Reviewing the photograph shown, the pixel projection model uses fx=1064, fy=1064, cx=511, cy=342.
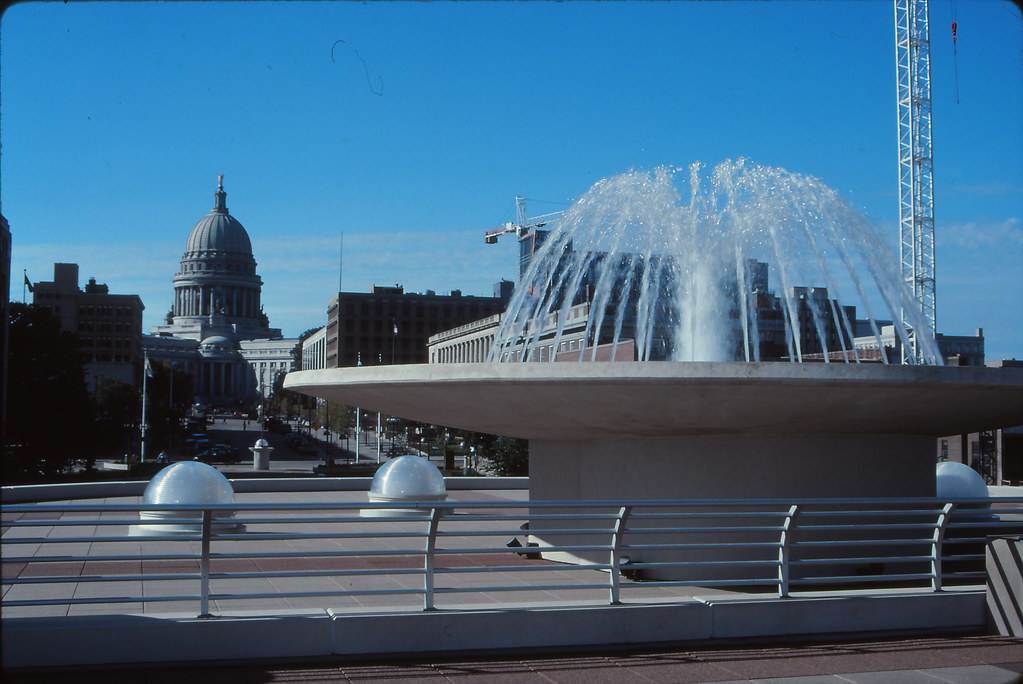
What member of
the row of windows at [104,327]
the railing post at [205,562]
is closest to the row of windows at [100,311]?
the row of windows at [104,327]

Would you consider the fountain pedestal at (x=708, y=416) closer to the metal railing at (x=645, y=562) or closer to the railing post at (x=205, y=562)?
the metal railing at (x=645, y=562)

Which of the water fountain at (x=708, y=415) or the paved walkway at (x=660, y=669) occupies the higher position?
the water fountain at (x=708, y=415)

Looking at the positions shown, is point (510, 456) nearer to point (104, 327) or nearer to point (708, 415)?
point (708, 415)

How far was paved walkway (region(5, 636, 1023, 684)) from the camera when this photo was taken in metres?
8.18

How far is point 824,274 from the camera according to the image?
18.7 m

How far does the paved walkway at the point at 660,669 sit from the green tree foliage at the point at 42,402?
42157mm

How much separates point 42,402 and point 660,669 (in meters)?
47.8

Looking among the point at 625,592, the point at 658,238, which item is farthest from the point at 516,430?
the point at 658,238

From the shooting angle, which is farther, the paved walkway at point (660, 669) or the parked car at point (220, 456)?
the parked car at point (220, 456)

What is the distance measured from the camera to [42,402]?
50344mm

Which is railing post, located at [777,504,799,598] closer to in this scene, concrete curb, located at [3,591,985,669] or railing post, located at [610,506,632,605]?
concrete curb, located at [3,591,985,669]

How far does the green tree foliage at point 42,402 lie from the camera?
1954 inches

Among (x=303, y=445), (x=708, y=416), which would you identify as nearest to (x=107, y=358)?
(x=303, y=445)

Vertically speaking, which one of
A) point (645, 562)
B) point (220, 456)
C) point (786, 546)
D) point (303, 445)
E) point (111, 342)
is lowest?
point (220, 456)
